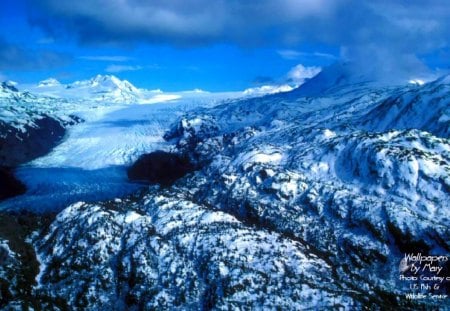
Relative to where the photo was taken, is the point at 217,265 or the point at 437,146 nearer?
the point at 217,265

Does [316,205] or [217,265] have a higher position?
[316,205]

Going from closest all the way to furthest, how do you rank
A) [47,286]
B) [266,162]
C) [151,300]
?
[151,300]
[47,286]
[266,162]

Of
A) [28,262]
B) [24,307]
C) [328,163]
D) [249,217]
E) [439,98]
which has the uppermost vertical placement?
[439,98]

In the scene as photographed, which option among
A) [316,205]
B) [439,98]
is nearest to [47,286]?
[316,205]

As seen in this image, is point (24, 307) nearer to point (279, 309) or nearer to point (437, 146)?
point (279, 309)

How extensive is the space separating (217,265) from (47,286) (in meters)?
36.4

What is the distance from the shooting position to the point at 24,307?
81062 mm

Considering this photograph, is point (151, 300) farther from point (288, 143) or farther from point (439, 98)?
point (439, 98)

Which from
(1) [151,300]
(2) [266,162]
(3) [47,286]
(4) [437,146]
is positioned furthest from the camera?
(2) [266,162]

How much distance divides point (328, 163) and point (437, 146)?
31.5 metres

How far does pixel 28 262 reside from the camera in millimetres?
94000

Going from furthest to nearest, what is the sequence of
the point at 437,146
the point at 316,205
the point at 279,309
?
the point at 437,146 → the point at 316,205 → the point at 279,309

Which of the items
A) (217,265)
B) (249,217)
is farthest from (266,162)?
(217,265)

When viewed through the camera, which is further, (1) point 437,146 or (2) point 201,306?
(1) point 437,146
